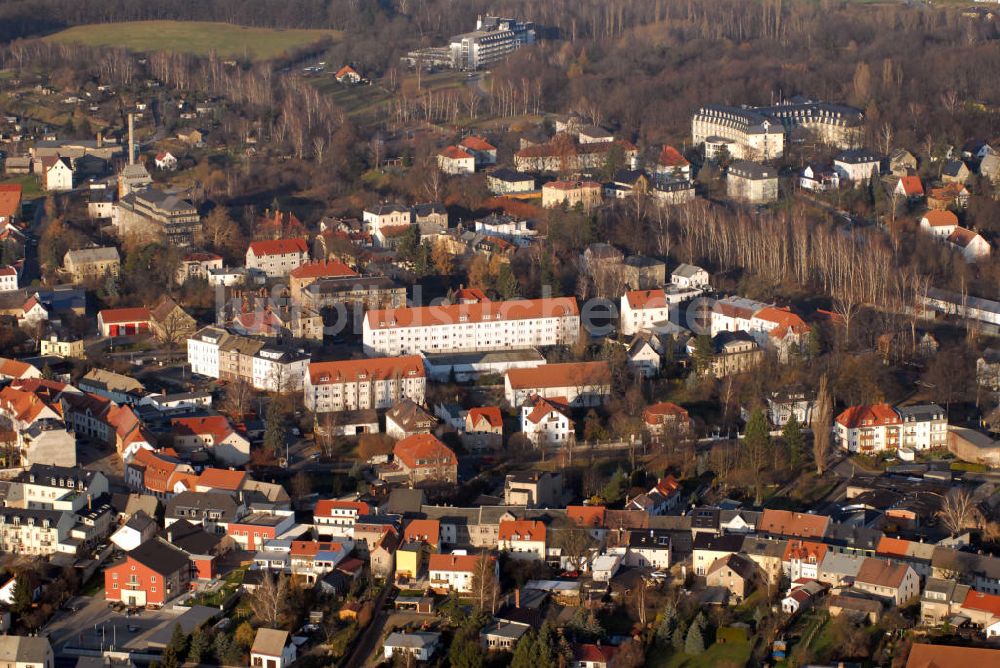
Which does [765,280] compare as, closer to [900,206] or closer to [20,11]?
[900,206]

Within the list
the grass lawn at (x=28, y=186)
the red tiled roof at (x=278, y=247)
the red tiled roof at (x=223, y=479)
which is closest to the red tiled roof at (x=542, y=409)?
the red tiled roof at (x=223, y=479)

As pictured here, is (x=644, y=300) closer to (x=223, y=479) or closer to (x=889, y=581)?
(x=223, y=479)

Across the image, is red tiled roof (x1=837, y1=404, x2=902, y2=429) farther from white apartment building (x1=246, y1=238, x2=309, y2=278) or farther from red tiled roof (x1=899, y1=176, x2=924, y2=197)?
red tiled roof (x1=899, y1=176, x2=924, y2=197)

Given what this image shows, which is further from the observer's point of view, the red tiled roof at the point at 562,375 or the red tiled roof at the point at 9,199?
the red tiled roof at the point at 9,199

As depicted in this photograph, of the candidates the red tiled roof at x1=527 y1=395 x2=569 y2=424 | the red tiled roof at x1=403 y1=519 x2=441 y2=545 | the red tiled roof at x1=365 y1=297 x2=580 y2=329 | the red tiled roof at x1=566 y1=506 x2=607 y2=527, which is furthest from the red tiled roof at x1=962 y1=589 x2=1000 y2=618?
the red tiled roof at x1=365 y1=297 x2=580 y2=329

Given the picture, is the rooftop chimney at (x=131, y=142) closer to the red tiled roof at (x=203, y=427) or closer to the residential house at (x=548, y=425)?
the red tiled roof at (x=203, y=427)

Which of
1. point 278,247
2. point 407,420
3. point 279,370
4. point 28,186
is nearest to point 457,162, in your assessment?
point 278,247
